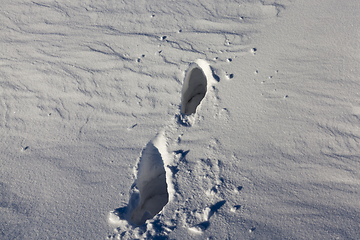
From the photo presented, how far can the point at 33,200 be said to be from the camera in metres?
2.14

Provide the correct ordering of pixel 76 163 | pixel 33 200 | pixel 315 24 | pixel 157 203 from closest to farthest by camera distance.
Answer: pixel 33 200
pixel 76 163
pixel 157 203
pixel 315 24

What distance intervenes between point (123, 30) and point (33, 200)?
2013 millimetres

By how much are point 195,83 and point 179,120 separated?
23.3 inches

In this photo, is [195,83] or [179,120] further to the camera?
[195,83]

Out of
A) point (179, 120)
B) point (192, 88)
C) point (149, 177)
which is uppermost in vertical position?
point (192, 88)

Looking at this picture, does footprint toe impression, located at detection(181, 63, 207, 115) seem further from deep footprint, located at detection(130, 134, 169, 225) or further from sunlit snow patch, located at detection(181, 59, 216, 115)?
deep footprint, located at detection(130, 134, 169, 225)

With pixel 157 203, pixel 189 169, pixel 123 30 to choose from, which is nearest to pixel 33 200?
pixel 157 203

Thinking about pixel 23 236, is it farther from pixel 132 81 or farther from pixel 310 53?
pixel 310 53

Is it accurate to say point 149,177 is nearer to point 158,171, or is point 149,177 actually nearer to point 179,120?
A: point 158,171

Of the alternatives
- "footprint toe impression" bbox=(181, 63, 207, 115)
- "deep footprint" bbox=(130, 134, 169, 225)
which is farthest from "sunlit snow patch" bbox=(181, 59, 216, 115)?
"deep footprint" bbox=(130, 134, 169, 225)

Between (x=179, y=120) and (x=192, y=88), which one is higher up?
(x=192, y=88)

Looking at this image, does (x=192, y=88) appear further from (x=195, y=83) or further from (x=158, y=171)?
(x=158, y=171)

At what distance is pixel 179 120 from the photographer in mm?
2441

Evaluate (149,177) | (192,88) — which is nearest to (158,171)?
(149,177)
